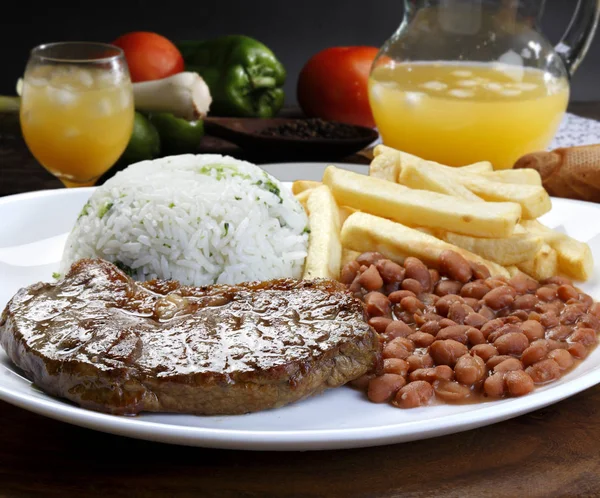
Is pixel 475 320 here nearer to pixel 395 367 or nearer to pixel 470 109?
pixel 395 367

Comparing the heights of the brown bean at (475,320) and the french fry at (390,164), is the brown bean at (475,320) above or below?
below

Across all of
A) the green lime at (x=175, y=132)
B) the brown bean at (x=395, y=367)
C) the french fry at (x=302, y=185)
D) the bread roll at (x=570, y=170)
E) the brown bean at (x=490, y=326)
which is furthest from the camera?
the green lime at (x=175, y=132)

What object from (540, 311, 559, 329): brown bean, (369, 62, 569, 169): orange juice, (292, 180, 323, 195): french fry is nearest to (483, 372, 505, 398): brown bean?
(540, 311, 559, 329): brown bean

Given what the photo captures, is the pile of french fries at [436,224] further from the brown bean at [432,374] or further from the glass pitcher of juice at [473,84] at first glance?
the glass pitcher of juice at [473,84]

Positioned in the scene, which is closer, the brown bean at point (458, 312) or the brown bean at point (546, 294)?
the brown bean at point (458, 312)

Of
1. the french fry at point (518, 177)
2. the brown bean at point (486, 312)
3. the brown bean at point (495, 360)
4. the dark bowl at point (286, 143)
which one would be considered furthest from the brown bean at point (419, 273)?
the dark bowl at point (286, 143)

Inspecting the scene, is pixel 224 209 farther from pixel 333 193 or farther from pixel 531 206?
pixel 531 206

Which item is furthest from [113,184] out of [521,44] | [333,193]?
[521,44]
